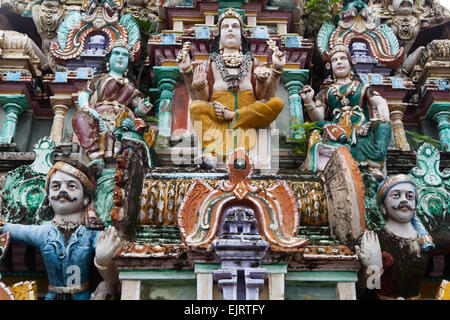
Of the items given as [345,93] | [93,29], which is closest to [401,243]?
[345,93]

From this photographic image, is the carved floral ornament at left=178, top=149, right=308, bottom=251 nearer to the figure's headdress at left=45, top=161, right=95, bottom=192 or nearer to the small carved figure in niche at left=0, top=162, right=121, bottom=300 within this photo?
the small carved figure in niche at left=0, top=162, right=121, bottom=300

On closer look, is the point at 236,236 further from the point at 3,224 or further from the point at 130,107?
the point at 130,107

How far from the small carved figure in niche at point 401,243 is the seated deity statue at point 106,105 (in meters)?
3.04

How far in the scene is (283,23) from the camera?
8.67 metres

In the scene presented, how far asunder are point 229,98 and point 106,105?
1764 millimetres

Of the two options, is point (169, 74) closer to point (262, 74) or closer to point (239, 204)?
point (262, 74)

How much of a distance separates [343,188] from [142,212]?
5.88 ft

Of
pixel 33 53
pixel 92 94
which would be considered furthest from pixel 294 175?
pixel 33 53

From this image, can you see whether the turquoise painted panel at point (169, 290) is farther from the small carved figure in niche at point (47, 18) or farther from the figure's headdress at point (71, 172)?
the small carved figure in niche at point (47, 18)

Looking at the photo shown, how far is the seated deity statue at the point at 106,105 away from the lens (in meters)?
6.09

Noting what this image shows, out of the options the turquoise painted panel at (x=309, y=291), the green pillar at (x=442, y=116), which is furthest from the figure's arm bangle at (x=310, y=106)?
the turquoise painted panel at (x=309, y=291)

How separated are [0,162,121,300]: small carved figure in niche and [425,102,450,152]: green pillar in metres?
5.96

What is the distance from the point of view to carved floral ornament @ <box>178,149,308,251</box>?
4.02 metres
